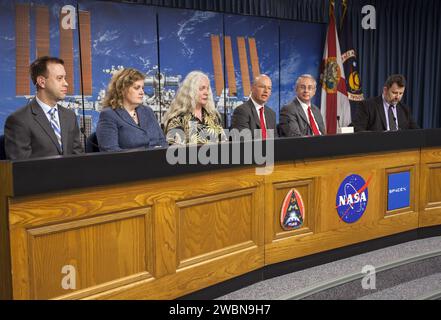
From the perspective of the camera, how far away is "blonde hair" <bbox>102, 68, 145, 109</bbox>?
9.11 feet

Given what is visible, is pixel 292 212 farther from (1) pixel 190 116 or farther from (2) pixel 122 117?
(2) pixel 122 117

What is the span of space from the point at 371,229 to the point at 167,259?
156 cm

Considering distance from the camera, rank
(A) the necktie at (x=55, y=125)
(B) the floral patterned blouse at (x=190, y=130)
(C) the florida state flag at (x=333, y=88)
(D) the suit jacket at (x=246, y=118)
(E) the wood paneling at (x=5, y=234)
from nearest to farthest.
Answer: (E) the wood paneling at (x=5, y=234) < (A) the necktie at (x=55, y=125) < (B) the floral patterned blouse at (x=190, y=130) < (D) the suit jacket at (x=246, y=118) < (C) the florida state flag at (x=333, y=88)

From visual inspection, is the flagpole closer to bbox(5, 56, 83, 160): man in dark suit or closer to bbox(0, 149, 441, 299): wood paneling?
bbox(0, 149, 441, 299): wood paneling

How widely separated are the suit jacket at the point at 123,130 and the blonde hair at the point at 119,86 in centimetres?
5

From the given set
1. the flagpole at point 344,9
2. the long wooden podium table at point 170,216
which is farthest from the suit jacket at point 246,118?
the flagpole at point 344,9

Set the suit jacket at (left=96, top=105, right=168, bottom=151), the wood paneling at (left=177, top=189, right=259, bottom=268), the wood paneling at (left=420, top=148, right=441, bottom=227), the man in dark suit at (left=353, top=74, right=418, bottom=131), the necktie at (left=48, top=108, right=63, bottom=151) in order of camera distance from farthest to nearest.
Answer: the man in dark suit at (left=353, top=74, right=418, bottom=131) < the wood paneling at (left=420, top=148, right=441, bottom=227) < the suit jacket at (left=96, top=105, right=168, bottom=151) < the necktie at (left=48, top=108, right=63, bottom=151) < the wood paneling at (left=177, top=189, right=259, bottom=268)

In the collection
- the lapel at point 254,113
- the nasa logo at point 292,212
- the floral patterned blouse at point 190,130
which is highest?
the lapel at point 254,113

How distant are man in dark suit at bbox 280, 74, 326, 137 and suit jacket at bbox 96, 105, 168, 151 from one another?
1101 millimetres

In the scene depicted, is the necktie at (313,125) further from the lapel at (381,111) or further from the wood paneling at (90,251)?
A: the wood paneling at (90,251)

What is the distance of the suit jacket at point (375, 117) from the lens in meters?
4.14

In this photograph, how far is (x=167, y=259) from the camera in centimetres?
224

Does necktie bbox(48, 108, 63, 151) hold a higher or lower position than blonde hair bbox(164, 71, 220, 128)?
lower

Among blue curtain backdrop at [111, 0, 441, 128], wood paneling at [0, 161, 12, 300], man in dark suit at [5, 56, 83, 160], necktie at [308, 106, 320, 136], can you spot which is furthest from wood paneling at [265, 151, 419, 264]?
blue curtain backdrop at [111, 0, 441, 128]
